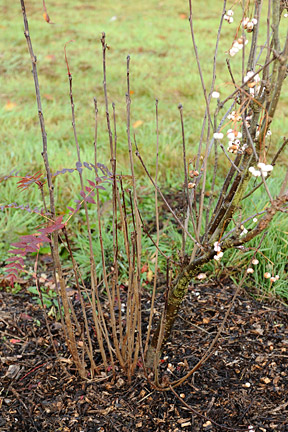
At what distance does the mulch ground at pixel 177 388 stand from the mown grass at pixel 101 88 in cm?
43

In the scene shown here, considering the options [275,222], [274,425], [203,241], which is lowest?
[274,425]

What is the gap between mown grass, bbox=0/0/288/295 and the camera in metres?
3.24

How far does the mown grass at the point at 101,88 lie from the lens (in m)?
3.24

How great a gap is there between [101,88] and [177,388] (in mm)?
3915

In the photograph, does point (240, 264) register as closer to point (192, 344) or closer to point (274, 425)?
point (192, 344)

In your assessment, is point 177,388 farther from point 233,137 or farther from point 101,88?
point 101,88

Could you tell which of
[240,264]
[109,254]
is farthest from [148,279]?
[240,264]

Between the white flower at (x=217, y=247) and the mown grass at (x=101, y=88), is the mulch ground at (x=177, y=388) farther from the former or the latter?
the white flower at (x=217, y=247)

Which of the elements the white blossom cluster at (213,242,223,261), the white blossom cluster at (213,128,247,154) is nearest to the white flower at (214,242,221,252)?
the white blossom cluster at (213,242,223,261)

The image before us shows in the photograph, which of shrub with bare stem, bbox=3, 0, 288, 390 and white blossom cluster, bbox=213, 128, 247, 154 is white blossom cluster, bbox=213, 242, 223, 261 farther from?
white blossom cluster, bbox=213, 128, 247, 154

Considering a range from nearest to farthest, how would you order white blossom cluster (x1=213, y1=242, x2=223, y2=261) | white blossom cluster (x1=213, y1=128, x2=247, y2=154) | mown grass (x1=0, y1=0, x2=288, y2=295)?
white blossom cluster (x1=213, y1=128, x2=247, y2=154)
white blossom cluster (x1=213, y1=242, x2=223, y2=261)
mown grass (x1=0, y1=0, x2=288, y2=295)

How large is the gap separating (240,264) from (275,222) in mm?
368

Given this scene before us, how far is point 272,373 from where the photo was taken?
1.73 m

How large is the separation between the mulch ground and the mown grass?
1.42ft
